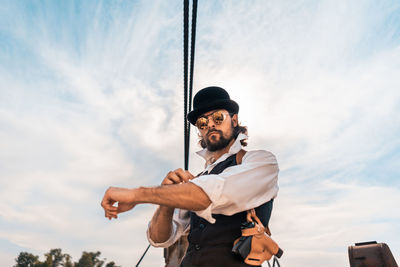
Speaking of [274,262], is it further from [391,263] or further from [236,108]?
[391,263]

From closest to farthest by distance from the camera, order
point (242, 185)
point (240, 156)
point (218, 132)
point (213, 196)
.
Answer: point (213, 196), point (242, 185), point (240, 156), point (218, 132)

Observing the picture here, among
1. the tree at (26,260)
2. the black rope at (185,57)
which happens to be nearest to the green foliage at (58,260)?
the tree at (26,260)

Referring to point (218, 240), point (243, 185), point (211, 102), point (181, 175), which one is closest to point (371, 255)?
point (243, 185)

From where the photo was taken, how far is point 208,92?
322 cm

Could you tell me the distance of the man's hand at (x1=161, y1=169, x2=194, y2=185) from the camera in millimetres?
1972

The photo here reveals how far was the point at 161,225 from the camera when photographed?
8.29 feet

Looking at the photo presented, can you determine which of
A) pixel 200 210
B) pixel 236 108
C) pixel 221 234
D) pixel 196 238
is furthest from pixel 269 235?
pixel 236 108

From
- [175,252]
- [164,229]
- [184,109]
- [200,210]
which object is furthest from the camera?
[175,252]

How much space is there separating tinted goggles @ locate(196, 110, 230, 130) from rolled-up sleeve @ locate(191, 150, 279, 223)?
0.79 m

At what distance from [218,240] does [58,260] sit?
6999cm

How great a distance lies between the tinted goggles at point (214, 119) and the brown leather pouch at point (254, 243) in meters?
1.08

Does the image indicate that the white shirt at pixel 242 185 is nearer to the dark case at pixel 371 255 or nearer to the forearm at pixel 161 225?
the dark case at pixel 371 255

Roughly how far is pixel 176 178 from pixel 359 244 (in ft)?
4.00

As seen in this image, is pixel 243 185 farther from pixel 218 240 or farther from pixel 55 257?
pixel 55 257
